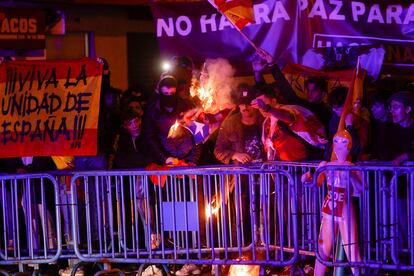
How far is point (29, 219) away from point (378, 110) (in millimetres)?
3938

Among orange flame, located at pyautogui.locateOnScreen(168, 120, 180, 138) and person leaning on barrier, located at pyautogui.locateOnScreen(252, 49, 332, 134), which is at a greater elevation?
person leaning on barrier, located at pyautogui.locateOnScreen(252, 49, 332, 134)

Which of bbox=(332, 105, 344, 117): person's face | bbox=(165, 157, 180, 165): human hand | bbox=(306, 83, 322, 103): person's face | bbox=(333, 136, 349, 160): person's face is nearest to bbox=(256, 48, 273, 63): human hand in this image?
bbox=(306, 83, 322, 103): person's face

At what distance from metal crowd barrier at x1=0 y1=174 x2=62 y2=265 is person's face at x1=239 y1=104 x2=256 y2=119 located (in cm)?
231

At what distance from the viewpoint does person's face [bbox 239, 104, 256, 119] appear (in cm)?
959

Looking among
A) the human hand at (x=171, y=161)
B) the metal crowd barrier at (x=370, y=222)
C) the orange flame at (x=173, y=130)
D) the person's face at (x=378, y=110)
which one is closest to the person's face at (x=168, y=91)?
the orange flame at (x=173, y=130)

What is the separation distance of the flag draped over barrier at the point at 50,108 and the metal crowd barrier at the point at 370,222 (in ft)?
9.28

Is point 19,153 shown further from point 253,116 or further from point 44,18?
point 44,18

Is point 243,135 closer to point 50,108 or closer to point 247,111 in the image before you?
point 247,111

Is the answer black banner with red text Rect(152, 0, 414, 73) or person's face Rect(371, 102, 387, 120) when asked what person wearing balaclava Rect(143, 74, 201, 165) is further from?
person's face Rect(371, 102, 387, 120)

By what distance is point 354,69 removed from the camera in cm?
927

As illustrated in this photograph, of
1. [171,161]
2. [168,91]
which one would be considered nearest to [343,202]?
[171,161]

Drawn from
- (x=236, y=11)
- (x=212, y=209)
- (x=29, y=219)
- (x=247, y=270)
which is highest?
(x=236, y=11)

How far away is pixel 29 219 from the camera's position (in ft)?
29.3

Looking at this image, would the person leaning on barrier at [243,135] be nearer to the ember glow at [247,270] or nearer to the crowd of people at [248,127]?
the crowd of people at [248,127]
